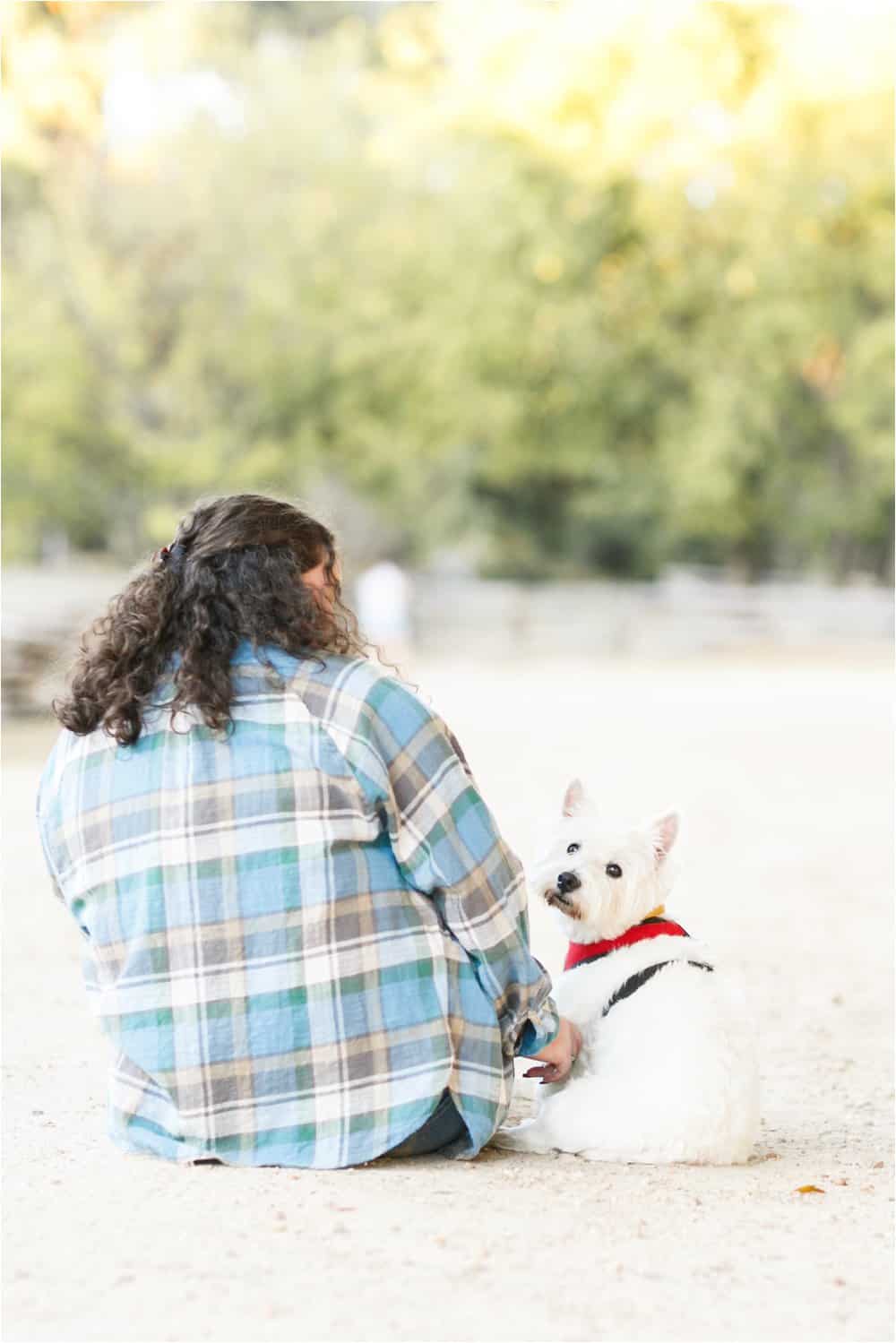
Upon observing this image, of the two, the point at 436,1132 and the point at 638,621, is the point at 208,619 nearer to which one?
the point at 436,1132

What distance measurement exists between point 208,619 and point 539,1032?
1149mm

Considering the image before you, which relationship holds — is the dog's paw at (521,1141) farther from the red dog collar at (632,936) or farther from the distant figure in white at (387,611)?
the distant figure in white at (387,611)

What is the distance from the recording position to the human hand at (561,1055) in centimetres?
368

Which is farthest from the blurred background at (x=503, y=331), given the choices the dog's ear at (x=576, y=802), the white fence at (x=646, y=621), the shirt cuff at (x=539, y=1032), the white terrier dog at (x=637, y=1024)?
the shirt cuff at (x=539, y=1032)

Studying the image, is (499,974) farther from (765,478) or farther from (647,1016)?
(765,478)

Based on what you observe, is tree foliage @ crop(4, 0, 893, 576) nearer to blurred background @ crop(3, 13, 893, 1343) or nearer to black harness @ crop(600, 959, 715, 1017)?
blurred background @ crop(3, 13, 893, 1343)

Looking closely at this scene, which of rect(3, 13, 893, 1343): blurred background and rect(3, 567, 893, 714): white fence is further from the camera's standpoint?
rect(3, 567, 893, 714): white fence

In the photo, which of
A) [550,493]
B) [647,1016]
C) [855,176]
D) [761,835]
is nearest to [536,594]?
[550,493]

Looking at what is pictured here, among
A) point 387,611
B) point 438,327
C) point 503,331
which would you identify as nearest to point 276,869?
point 387,611

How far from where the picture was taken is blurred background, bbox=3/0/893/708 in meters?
29.1

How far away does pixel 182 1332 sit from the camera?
270 cm

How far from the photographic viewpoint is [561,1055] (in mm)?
3693

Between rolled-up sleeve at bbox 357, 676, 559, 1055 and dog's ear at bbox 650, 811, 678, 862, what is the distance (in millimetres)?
449

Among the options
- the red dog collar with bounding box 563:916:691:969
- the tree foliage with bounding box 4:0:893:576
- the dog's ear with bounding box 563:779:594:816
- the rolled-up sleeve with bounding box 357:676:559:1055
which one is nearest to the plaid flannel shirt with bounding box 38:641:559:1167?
the rolled-up sleeve with bounding box 357:676:559:1055
